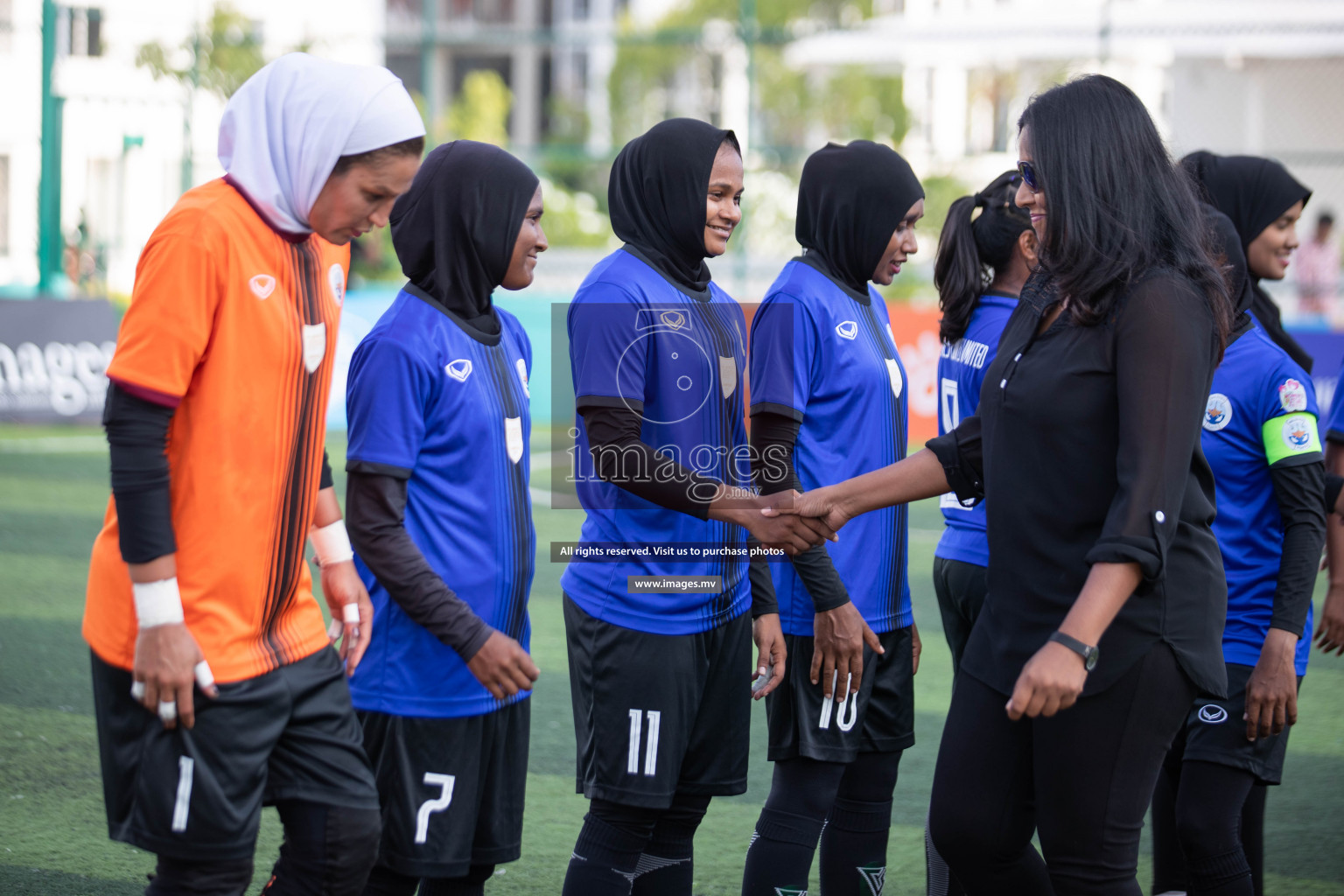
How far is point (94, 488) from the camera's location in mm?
10859

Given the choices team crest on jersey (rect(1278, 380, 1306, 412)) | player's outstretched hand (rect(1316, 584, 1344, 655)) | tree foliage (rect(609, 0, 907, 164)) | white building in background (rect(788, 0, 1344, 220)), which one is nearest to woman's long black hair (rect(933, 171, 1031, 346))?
team crest on jersey (rect(1278, 380, 1306, 412))

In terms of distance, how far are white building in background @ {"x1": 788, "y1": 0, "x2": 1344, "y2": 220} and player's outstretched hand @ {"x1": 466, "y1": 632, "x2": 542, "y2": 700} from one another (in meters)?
12.3

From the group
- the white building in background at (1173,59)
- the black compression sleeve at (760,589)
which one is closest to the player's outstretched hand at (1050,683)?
the black compression sleeve at (760,589)

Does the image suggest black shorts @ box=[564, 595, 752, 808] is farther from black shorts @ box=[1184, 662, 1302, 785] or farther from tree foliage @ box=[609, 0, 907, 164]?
tree foliage @ box=[609, 0, 907, 164]

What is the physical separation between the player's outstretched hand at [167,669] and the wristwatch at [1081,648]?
157 centimetres

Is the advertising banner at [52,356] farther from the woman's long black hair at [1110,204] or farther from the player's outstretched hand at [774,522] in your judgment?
the woman's long black hair at [1110,204]

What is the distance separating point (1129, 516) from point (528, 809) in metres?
2.86

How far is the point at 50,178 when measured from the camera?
48.0 ft


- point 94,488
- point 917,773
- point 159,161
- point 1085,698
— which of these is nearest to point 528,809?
point 917,773

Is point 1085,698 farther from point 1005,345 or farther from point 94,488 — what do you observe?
point 94,488

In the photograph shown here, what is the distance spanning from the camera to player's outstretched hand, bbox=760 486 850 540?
3.40 metres

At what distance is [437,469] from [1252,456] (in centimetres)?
215

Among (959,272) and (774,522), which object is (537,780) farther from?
(959,272)

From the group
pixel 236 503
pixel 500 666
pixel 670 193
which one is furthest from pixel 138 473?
pixel 670 193
